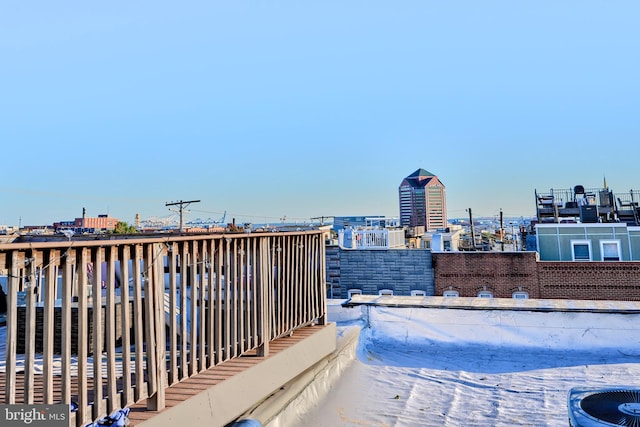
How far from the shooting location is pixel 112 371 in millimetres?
2848

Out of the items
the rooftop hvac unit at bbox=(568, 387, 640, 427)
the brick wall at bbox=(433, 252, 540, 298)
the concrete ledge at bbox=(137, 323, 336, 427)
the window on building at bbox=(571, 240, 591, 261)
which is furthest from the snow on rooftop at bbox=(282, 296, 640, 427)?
the window on building at bbox=(571, 240, 591, 261)

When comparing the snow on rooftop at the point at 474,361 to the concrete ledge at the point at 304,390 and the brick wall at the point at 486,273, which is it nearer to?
the concrete ledge at the point at 304,390

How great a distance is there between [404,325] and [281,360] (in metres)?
3.38

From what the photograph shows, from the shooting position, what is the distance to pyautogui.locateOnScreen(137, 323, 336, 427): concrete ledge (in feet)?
10.8

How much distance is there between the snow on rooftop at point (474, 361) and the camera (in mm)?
4828

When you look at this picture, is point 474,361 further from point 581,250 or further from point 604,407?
point 581,250

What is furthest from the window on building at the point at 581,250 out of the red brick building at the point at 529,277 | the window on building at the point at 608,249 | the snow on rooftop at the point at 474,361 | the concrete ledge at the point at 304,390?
the concrete ledge at the point at 304,390

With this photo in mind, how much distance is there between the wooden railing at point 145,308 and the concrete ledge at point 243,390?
0.17 metres

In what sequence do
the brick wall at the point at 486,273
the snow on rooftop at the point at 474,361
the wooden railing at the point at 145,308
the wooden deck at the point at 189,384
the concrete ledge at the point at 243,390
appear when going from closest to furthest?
the wooden railing at the point at 145,308 → the wooden deck at the point at 189,384 → the concrete ledge at the point at 243,390 → the snow on rooftop at the point at 474,361 → the brick wall at the point at 486,273

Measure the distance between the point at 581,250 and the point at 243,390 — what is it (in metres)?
20.4

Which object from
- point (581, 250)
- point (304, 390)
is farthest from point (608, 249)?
point (304, 390)

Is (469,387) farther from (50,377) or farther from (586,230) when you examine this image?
(586,230)

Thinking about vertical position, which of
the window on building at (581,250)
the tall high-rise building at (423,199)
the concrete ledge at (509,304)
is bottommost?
the concrete ledge at (509,304)

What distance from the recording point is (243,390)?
4.07m
